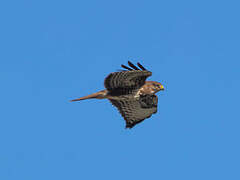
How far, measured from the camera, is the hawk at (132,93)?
50.8 ft

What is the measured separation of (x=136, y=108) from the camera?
18.0 m

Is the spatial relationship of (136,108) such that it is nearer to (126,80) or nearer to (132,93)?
(132,93)

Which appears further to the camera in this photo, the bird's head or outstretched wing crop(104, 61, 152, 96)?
the bird's head

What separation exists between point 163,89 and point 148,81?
2.19ft

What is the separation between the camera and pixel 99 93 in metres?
16.6

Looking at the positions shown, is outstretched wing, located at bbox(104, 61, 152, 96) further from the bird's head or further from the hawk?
the bird's head

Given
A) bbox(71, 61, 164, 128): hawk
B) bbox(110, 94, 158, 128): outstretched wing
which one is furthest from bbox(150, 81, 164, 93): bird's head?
bbox(110, 94, 158, 128): outstretched wing

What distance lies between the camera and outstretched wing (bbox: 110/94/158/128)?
17.6 metres

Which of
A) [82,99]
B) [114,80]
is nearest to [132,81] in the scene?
[114,80]

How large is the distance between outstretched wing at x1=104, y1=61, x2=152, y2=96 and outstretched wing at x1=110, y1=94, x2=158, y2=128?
107cm

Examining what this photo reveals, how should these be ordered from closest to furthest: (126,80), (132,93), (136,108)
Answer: (126,80)
(132,93)
(136,108)

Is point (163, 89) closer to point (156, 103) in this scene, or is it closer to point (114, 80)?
point (156, 103)

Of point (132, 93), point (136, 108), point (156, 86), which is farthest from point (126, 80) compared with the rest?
point (136, 108)

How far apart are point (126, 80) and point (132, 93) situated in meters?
1.03
